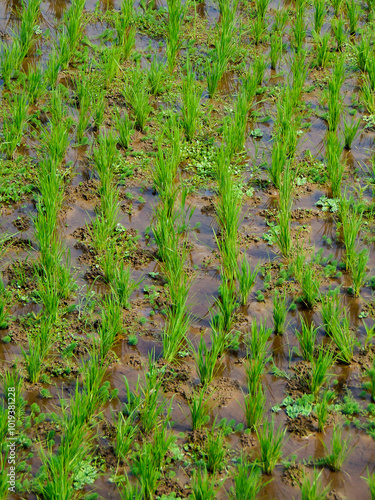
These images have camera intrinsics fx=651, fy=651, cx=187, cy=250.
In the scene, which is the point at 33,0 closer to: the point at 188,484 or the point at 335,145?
the point at 335,145

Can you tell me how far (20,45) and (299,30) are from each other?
257 centimetres

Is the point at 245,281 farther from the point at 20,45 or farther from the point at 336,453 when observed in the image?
the point at 20,45

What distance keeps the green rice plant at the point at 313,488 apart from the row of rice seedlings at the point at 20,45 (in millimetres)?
3944

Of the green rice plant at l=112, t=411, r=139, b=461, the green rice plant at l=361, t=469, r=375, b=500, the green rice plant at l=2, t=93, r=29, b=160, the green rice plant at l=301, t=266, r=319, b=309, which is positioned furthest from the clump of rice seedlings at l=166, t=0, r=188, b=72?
the green rice plant at l=361, t=469, r=375, b=500

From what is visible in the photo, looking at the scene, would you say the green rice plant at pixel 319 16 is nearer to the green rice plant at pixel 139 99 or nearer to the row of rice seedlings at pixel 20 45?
the green rice plant at pixel 139 99

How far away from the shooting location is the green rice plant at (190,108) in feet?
16.6

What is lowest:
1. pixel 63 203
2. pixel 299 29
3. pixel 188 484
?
pixel 188 484

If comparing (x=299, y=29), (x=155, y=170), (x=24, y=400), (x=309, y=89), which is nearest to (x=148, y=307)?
(x=24, y=400)

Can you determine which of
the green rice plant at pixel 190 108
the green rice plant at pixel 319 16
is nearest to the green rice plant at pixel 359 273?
the green rice plant at pixel 190 108

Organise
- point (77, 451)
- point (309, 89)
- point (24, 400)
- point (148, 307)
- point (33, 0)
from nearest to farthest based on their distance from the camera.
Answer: point (77, 451) < point (24, 400) < point (148, 307) < point (309, 89) < point (33, 0)

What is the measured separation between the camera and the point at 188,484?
309 cm

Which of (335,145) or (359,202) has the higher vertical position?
(335,145)

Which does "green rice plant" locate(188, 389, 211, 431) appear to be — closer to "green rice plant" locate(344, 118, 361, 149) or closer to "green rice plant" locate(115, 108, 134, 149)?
"green rice plant" locate(115, 108, 134, 149)

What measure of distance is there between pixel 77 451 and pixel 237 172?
256 cm
